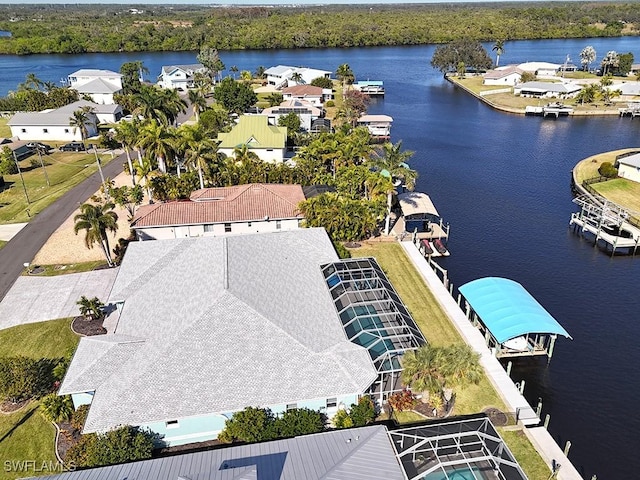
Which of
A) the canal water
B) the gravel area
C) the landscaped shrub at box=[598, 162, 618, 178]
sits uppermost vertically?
the landscaped shrub at box=[598, 162, 618, 178]

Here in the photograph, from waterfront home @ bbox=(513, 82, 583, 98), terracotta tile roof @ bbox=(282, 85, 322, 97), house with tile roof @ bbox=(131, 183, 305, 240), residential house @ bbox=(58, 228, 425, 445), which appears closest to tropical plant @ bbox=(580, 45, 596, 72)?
waterfront home @ bbox=(513, 82, 583, 98)

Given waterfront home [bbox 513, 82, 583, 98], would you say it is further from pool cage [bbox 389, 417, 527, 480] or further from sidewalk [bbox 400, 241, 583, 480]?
pool cage [bbox 389, 417, 527, 480]

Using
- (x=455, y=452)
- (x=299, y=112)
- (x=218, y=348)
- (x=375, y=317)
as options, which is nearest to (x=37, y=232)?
(x=218, y=348)

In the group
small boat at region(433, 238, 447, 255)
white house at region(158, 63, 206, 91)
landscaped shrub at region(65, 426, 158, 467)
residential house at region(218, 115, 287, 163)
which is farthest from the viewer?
white house at region(158, 63, 206, 91)

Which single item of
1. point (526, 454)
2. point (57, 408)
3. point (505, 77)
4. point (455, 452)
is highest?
point (505, 77)

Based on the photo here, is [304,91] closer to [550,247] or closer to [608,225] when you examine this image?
[550,247]

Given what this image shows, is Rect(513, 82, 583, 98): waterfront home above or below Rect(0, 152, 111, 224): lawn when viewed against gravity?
above

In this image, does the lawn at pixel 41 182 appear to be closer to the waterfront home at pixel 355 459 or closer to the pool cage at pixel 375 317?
the pool cage at pixel 375 317
